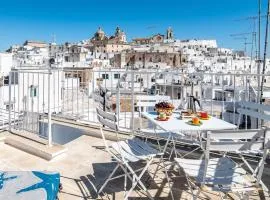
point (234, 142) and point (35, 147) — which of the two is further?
point (35, 147)

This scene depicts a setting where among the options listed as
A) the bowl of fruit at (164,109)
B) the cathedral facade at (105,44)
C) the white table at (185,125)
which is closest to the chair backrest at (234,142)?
the white table at (185,125)

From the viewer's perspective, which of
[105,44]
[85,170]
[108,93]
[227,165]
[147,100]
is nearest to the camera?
[227,165]

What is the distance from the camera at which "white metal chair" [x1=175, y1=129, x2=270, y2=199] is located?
7.35ft

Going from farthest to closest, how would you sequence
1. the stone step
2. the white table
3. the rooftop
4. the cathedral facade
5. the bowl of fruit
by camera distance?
the cathedral facade → the stone step → the bowl of fruit → the rooftop → the white table

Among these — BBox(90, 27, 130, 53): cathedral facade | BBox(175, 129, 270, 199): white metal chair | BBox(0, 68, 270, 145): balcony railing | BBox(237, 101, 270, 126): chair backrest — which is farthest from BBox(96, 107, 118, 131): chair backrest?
BBox(90, 27, 130, 53): cathedral facade

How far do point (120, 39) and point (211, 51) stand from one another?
27484 mm

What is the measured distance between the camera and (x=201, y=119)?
3512 mm

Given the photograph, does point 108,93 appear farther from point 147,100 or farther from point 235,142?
point 235,142

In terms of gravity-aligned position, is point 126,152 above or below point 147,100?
below

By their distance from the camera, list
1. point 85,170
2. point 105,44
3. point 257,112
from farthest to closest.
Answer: point 105,44 → point 85,170 → point 257,112

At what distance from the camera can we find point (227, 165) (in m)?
2.79

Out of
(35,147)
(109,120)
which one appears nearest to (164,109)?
(109,120)

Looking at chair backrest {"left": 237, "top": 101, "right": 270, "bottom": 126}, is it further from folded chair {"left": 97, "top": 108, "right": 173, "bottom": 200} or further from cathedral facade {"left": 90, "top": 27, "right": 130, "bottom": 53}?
cathedral facade {"left": 90, "top": 27, "right": 130, "bottom": 53}

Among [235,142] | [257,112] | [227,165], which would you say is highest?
[257,112]
